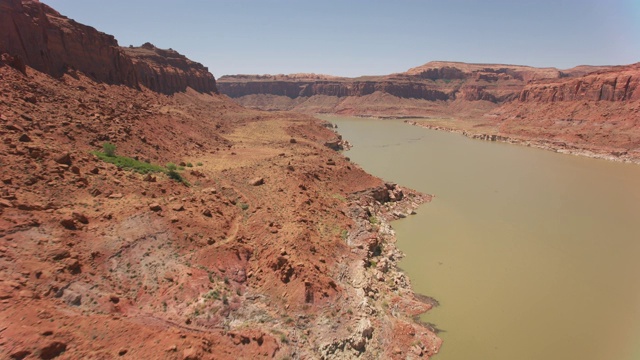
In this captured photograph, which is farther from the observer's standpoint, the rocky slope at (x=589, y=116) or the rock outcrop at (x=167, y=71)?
the rocky slope at (x=589, y=116)

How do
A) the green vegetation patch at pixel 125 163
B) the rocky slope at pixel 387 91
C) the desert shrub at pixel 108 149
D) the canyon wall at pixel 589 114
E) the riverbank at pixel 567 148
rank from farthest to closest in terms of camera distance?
the rocky slope at pixel 387 91, the canyon wall at pixel 589 114, the riverbank at pixel 567 148, the desert shrub at pixel 108 149, the green vegetation patch at pixel 125 163

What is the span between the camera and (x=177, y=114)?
43.6m

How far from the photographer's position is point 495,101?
5344 inches

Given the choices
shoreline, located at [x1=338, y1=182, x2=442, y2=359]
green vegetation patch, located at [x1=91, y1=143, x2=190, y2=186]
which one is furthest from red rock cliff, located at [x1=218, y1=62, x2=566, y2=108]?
green vegetation patch, located at [x1=91, y1=143, x2=190, y2=186]

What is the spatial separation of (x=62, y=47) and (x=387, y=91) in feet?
423

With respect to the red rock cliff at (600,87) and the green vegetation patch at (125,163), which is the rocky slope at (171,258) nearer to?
the green vegetation patch at (125,163)

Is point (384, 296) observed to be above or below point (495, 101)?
below

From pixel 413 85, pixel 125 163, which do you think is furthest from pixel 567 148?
pixel 413 85

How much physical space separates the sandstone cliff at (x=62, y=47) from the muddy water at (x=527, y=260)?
33.3m

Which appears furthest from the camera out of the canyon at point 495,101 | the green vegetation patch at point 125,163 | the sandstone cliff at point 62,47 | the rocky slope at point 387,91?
the rocky slope at point 387,91

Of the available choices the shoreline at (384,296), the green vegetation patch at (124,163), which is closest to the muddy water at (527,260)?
the shoreline at (384,296)

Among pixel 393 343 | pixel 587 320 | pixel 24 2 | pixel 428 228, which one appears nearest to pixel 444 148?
pixel 428 228

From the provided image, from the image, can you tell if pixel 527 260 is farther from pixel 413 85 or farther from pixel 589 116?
pixel 413 85

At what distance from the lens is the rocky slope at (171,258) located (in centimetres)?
1022
